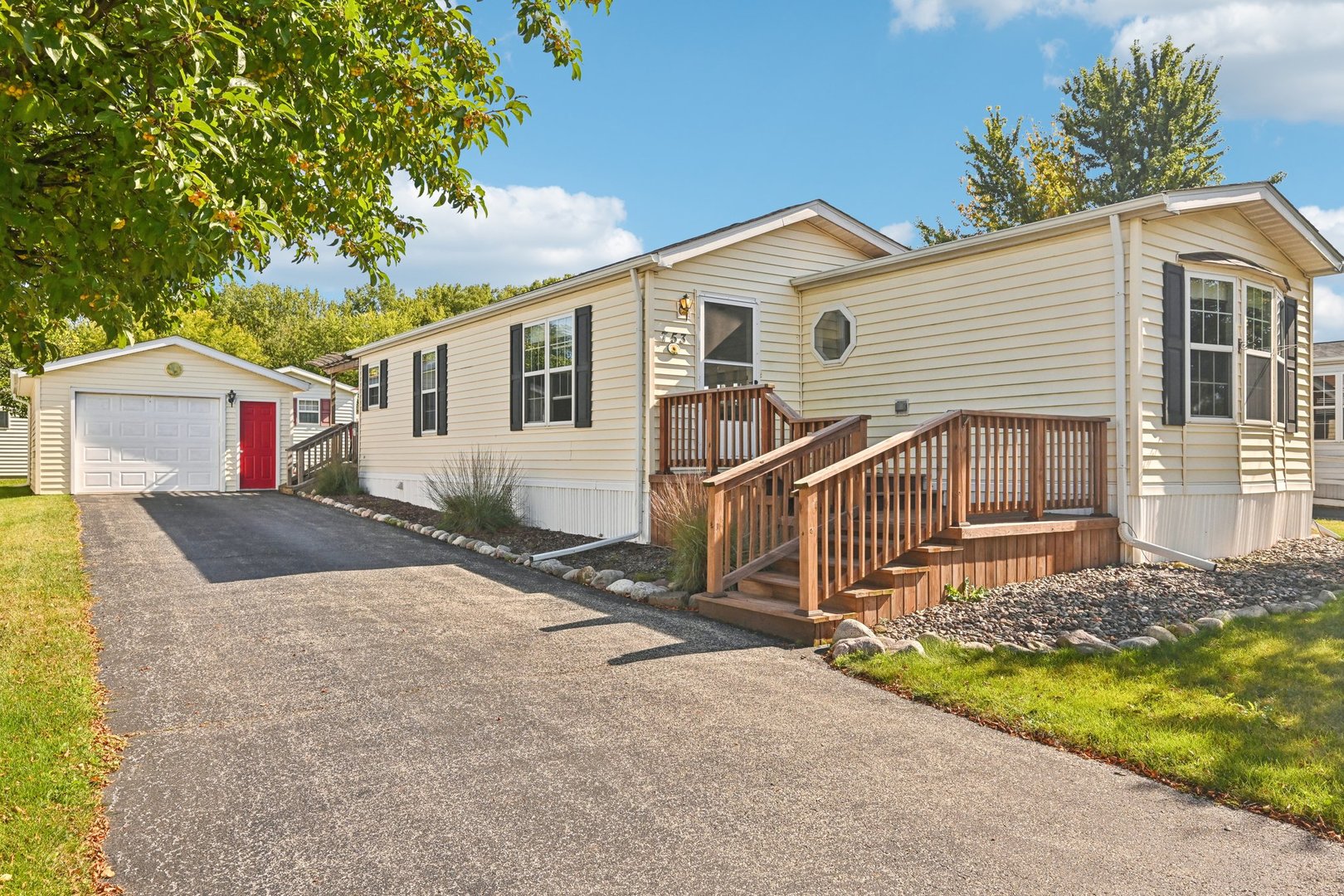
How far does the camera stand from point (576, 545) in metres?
10.4

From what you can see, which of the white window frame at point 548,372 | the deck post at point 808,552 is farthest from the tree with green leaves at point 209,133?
the white window frame at point 548,372

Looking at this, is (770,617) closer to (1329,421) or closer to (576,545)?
(576,545)

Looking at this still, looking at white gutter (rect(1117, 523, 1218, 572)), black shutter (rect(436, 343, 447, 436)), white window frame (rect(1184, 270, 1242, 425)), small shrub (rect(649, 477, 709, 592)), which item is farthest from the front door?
white window frame (rect(1184, 270, 1242, 425))

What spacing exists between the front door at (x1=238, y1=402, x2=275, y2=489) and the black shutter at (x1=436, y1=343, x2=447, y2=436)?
22.8 ft

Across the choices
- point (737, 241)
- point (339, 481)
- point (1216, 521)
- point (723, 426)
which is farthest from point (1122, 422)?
point (339, 481)

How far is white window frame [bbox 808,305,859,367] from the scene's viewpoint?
10516 millimetres

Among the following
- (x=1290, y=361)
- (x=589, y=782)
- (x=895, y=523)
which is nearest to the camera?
(x=589, y=782)

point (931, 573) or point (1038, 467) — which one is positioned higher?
point (1038, 467)

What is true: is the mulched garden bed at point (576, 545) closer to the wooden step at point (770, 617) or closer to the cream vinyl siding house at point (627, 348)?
the cream vinyl siding house at point (627, 348)

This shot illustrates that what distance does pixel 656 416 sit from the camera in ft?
33.0

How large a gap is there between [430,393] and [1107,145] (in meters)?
22.1

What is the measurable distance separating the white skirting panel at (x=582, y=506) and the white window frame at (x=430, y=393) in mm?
3589

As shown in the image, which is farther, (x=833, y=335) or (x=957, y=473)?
(x=833, y=335)

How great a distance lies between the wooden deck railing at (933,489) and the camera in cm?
616
